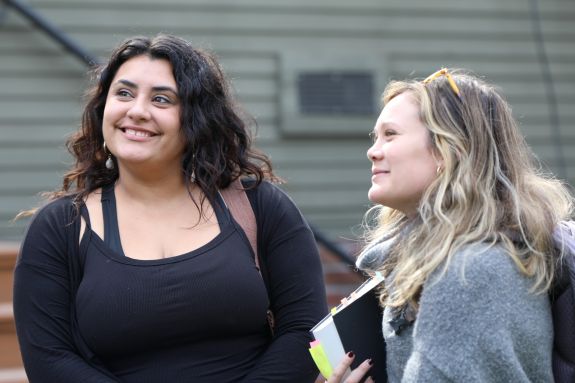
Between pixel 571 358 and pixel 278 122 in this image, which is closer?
pixel 571 358

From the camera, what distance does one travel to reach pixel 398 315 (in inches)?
95.5

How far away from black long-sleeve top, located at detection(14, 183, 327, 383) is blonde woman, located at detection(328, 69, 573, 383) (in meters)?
0.45

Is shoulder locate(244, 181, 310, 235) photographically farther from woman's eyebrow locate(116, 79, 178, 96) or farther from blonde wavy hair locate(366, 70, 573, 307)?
blonde wavy hair locate(366, 70, 573, 307)

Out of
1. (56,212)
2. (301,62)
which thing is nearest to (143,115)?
(56,212)

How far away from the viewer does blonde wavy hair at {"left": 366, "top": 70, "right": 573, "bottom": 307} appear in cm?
228

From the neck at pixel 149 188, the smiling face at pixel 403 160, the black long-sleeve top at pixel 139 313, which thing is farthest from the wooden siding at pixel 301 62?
the smiling face at pixel 403 160

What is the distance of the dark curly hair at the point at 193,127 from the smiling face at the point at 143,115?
32 mm

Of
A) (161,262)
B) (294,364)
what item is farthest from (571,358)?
(161,262)

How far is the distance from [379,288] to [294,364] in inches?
20.7

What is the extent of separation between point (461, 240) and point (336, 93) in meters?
4.67

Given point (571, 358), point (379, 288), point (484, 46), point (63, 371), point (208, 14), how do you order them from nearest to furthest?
point (571, 358)
point (379, 288)
point (63, 371)
point (208, 14)
point (484, 46)

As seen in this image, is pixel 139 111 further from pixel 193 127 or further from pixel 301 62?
pixel 301 62

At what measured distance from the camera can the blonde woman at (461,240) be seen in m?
2.18

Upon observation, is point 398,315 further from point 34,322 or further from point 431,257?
point 34,322
